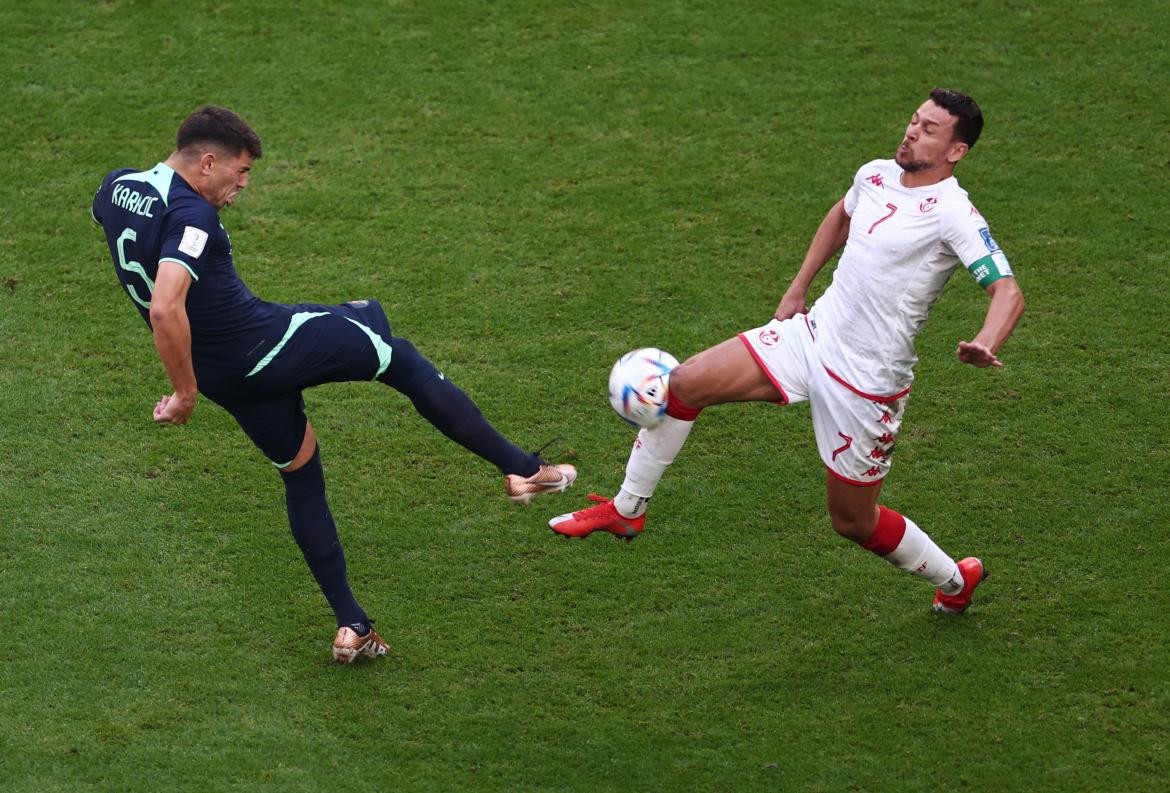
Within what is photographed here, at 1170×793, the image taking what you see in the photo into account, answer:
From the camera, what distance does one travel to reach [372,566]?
230 inches

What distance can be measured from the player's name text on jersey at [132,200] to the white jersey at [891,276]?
228 cm

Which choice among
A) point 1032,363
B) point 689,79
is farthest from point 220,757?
point 689,79

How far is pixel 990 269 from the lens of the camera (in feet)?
15.6

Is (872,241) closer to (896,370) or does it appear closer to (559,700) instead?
(896,370)

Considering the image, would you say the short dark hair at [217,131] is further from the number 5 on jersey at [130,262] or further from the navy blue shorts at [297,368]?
the navy blue shorts at [297,368]

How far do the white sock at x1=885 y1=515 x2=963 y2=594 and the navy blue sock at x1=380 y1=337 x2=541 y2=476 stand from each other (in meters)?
1.36

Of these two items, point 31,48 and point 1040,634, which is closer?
point 1040,634

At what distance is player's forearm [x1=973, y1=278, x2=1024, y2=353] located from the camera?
457 cm

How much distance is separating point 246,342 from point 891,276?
2167 mm

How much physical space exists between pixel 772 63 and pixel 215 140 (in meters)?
5.03

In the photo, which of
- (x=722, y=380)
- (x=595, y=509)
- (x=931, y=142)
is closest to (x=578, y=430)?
(x=595, y=509)

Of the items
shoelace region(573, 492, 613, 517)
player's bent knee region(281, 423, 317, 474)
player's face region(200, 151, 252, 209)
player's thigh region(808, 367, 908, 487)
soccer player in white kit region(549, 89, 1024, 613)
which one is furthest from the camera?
shoelace region(573, 492, 613, 517)

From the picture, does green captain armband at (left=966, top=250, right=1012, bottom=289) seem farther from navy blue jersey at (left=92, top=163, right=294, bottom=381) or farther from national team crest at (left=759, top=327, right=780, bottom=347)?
navy blue jersey at (left=92, top=163, right=294, bottom=381)

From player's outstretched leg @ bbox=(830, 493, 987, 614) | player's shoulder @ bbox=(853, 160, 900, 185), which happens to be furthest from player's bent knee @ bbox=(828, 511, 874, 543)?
player's shoulder @ bbox=(853, 160, 900, 185)
